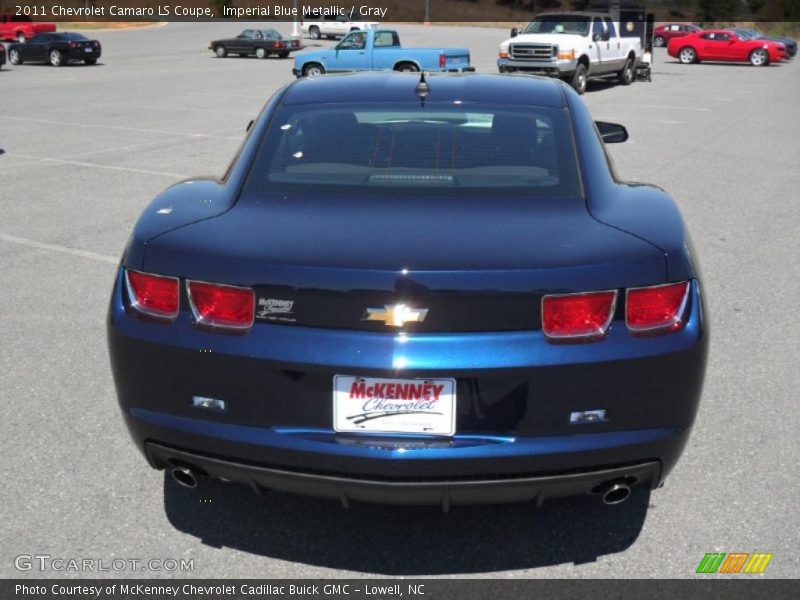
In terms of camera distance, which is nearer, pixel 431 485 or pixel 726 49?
pixel 431 485

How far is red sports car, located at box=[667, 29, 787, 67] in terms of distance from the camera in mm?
41344

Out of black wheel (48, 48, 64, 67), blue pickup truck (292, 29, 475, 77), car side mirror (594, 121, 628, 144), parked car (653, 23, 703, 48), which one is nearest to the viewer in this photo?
car side mirror (594, 121, 628, 144)

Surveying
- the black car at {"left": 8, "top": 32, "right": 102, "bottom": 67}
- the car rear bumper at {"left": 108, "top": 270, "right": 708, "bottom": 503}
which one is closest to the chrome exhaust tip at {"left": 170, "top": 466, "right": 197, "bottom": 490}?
the car rear bumper at {"left": 108, "top": 270, "right": 708, "bottom": 503}

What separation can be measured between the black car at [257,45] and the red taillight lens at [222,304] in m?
40.9

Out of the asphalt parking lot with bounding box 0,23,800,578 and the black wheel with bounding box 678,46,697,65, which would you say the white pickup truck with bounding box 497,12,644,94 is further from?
the black wheel with bounding box 678,46,697,65

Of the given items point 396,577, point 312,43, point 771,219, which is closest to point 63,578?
point 396,577

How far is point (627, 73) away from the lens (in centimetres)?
2900

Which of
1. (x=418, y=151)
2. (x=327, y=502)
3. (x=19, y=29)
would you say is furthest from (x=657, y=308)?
(x=19, y=29)

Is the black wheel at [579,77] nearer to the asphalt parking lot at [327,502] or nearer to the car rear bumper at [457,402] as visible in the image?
the asphalt parking lot at [327,502]

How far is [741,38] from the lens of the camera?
41938 mm

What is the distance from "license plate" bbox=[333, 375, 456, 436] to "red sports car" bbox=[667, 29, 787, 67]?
42.3m

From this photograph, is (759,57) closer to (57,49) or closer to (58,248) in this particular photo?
(57,49)

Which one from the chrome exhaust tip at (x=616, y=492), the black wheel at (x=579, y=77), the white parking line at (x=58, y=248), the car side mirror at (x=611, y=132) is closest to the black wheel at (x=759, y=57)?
the black wheel at (x=579, y=77)

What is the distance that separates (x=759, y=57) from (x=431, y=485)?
140ft
